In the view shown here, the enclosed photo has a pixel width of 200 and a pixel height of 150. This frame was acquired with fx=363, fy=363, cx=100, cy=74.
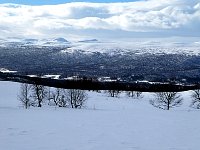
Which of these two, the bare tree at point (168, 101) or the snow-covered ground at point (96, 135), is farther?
the bare tree at point (168, 101)

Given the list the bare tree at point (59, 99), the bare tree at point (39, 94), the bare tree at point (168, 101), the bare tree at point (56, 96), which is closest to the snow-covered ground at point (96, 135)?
the bare tree at point (39, 94)

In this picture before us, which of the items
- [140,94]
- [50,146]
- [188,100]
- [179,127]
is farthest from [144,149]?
[140,94]

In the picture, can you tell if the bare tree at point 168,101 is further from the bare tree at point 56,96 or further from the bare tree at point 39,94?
the bare tree at point 39,94

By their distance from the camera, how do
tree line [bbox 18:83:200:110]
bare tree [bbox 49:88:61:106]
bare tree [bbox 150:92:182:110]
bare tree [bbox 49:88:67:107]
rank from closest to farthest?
tree line [bbox 18:83:200:110] < bare tree [bbox 49:88:67:107] < bare tree [bbox 49:88:61:106] < bare tree [bbox 150:92:182:110]

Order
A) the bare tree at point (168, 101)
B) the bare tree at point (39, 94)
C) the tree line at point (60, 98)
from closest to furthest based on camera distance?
the bare tree at point (39, 94) < the tree line at point (60, 98) < the bare tree at point (168, 101)

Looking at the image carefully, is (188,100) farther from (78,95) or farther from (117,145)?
(117,145)

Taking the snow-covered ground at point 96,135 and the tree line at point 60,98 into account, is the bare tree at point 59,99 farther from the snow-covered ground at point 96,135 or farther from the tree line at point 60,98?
the snow-covered ground at point 96,135

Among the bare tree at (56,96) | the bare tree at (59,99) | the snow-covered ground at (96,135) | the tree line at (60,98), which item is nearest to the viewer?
the snow-covered ground at (96,135)

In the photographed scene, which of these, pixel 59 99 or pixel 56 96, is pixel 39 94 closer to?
pixel 59 99

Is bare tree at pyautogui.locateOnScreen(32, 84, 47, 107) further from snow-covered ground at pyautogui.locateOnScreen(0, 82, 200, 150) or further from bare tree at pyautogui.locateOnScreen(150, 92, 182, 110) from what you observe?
snow-covered ground at pyautogui.locateOnScreen(0, 82, 200, 150)

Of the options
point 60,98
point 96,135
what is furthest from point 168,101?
point 96,135

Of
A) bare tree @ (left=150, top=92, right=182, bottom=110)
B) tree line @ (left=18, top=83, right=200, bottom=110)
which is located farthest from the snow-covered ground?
bare tree @ (left=150, top=92, right=182, bottom=110)

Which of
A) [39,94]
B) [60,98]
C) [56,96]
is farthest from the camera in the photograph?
[56,96]

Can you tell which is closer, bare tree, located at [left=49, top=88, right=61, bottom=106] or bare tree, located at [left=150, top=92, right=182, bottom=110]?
bare tree, located at [left=49, top=88, right=61, bottom=106]
